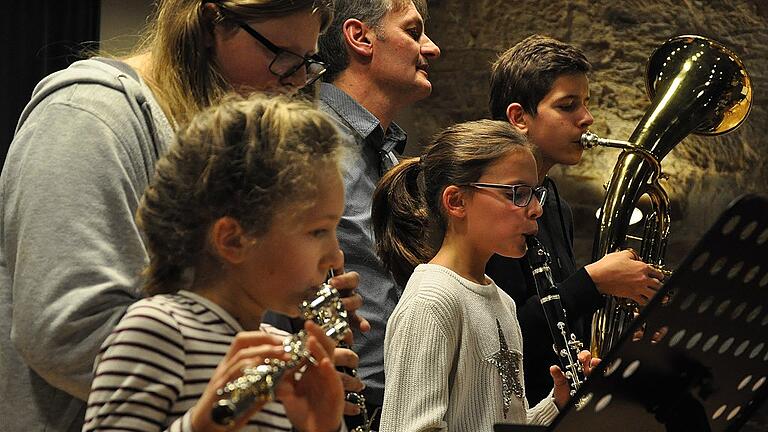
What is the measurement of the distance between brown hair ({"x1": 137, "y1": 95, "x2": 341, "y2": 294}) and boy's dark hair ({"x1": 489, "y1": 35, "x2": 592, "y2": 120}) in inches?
69.8

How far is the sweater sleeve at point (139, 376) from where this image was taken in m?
1.25

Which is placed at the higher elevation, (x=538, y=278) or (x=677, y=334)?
(x=677, y=334)

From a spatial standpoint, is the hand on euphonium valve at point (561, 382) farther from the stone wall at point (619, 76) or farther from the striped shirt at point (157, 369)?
the stone wall at point (619, 76)

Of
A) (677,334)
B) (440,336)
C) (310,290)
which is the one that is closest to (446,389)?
(440,336)

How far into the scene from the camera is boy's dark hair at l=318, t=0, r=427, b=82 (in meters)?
2.82

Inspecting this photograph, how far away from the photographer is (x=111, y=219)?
5.04 ft

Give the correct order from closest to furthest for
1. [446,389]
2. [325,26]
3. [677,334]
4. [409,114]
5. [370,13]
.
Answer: [677,334]
[325,26]
[446,389]
[370,13]
[409,114]

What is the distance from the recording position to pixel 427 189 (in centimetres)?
249

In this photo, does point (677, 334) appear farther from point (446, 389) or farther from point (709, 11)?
point (709, 11)

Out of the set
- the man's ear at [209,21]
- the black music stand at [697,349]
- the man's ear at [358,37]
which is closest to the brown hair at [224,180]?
the man's ear at [209,21]

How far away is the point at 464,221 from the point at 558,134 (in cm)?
79

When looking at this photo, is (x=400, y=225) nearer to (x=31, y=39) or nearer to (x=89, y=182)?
(x=89, y=182)

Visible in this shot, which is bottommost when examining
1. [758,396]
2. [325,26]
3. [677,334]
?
[758,396]

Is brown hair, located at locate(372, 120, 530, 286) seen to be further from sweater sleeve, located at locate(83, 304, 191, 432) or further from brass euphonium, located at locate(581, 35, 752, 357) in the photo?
sweater sleeve, located at locate(83, 304, 191, 432)
